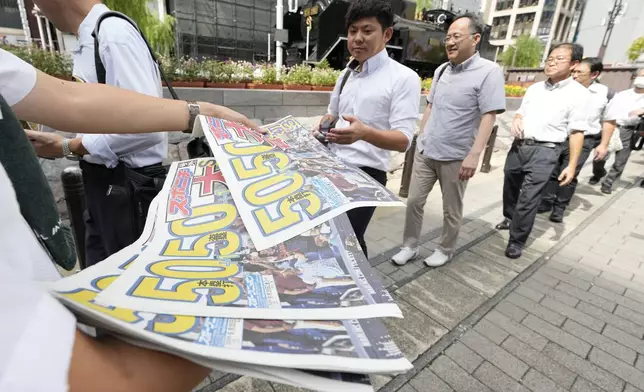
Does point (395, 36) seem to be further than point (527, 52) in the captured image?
No

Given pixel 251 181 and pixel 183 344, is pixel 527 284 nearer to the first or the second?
pixel 251 181

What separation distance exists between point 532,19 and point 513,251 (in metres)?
57.4

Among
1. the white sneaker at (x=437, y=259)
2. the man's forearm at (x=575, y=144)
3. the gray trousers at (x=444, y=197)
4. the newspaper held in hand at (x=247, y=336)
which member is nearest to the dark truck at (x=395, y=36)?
the man's forearm at (x=575, y=144)

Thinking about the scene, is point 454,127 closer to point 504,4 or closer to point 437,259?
point 437,259

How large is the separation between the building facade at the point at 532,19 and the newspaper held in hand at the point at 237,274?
56.6 meters

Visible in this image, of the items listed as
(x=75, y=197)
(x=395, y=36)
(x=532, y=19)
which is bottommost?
(x=75, y=197)

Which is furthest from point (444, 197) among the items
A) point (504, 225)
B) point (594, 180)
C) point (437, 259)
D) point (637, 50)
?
point (637, 50)

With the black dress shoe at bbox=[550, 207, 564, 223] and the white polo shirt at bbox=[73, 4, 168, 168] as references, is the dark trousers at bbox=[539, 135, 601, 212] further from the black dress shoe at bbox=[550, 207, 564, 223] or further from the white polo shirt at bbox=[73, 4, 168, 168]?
the white polo shirt at bbox=[73, 4, 168, 168]

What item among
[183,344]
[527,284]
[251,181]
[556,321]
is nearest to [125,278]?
[183,344]

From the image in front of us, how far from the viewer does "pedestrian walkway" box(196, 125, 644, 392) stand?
1.95 m

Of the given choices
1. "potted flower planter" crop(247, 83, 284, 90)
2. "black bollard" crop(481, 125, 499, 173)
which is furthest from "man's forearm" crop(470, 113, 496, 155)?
"black bollard" crop(481, 125, 499, 173)

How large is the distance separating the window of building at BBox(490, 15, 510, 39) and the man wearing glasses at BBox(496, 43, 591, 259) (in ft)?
190

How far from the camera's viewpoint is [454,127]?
2.90 m

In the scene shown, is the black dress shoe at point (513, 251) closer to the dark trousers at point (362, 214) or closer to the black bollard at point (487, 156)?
the dark trousers at point (362, 214)
